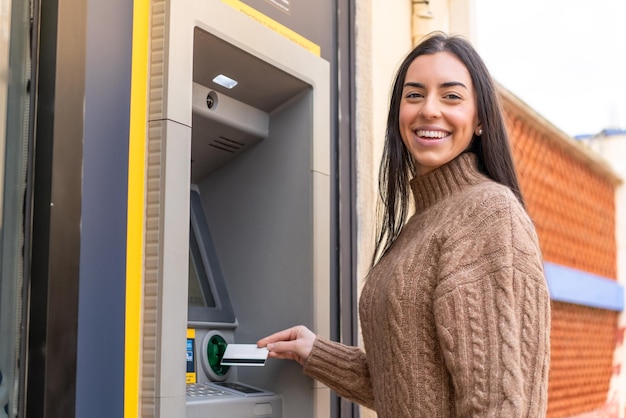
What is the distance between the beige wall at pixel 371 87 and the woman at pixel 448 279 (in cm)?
70

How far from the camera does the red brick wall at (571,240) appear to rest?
6758 mm

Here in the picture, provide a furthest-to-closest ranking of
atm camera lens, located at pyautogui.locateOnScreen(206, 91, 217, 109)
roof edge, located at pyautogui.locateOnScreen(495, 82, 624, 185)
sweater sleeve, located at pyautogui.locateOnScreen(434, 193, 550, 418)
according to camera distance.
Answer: roof edge, located at pyautogui.locateOnScreen(495, 82, 624, 185) < atm camera lens, located at pyautogui.locateOnScreen(206, 91, 217, 109) < sweater sleeve, located at pyautogui.locateOnScreen(434, 193, 550, 418)

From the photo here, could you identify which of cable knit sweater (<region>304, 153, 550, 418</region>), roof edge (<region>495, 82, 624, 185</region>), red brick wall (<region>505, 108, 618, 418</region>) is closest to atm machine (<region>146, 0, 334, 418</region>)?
cable knit sweater (<region>304, 153, 550, 418</region>)

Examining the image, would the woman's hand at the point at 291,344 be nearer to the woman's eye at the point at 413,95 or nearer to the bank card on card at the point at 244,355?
the bank card on card at the point at 244,355

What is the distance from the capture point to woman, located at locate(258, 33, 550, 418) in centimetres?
183

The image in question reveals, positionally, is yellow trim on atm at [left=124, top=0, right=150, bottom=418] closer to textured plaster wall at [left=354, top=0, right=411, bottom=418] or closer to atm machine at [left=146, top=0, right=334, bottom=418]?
atm machine at [left=146, top=0, right=334, bottom=418]

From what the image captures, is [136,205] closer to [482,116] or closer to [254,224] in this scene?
[254,224]

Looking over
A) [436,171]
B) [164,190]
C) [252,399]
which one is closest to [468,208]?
[436,171]

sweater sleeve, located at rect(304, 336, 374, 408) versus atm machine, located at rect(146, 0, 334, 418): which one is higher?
atm machine, located at rect(146, 0, 334, 418)

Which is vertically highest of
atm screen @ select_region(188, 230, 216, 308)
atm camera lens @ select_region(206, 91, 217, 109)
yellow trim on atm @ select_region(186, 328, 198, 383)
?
atm camera lens @ select_region(206, 91, 217, 109)

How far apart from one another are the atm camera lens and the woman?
49 centimetres

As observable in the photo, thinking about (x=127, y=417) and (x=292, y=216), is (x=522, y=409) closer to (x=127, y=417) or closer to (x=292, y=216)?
(x=127, y=417)

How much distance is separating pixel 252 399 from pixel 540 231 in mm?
4726

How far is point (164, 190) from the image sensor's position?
2.11 metres
